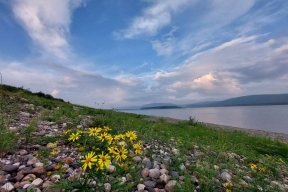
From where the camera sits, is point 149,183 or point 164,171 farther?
point 164,171

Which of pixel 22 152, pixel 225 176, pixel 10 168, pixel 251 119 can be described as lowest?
pixel 251 119

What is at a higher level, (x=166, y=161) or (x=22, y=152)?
(x=22, y=152)

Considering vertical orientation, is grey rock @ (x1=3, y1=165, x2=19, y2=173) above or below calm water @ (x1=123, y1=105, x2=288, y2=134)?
above

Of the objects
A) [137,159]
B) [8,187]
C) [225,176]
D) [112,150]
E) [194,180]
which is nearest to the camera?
[112,150]

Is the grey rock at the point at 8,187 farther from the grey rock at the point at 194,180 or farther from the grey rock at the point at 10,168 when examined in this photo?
the grey rock at the point at 194,180

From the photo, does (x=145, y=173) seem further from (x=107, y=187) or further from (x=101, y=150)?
(x=101, y=150)

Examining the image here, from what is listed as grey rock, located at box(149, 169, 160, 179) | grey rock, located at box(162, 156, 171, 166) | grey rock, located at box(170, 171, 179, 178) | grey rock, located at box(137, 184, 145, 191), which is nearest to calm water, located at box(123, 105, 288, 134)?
grey rock, located at box(162, 156, 171, 166)

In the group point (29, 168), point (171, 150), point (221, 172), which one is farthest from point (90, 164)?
point (171, 150)

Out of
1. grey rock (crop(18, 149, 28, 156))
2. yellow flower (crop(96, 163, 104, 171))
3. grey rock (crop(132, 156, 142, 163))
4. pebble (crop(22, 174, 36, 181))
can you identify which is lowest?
grey rock (crop(132, 156, 142, 163))

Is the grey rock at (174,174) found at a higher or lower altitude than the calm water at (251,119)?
higher

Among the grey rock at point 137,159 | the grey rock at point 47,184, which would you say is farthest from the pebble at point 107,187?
the grey rock at point 137,159

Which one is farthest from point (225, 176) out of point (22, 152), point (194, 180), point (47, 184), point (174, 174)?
point (22, 152)

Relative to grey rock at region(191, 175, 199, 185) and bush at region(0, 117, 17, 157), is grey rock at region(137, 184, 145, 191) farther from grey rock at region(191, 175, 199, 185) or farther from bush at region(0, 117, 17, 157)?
bush at region(0, 117, 17, 157)

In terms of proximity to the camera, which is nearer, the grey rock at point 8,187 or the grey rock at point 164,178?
the grey rock at point 8,187
